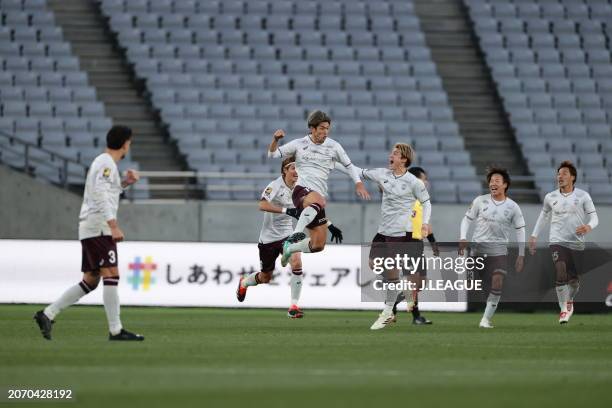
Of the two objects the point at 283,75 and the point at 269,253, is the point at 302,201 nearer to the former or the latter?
the point at 269,253

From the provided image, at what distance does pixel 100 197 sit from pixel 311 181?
3844 millimetres

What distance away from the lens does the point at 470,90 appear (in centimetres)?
3181

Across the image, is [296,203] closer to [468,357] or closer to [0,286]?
[468,357]

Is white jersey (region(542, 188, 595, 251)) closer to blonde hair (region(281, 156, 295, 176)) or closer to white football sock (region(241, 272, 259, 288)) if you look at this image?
blonde hair (region(281, 156, 295, 176))

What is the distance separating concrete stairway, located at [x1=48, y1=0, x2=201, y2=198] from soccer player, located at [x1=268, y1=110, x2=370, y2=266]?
11589 millimetres

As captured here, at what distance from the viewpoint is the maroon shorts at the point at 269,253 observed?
1570 centimetres

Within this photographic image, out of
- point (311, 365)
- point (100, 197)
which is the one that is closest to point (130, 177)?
point (100, 197)

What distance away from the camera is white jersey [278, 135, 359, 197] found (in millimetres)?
14023

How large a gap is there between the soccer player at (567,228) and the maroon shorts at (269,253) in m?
3.42

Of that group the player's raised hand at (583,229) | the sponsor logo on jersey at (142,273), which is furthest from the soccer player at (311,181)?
the sponsor logo on jersey at (142,273)

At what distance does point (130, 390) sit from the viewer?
295 inches

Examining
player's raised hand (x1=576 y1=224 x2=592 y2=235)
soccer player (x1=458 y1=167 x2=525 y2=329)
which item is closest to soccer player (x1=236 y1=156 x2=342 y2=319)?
soccer player (x1=458 y1=167 x2=525 y2=329)

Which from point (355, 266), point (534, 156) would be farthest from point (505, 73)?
point (355, 266)

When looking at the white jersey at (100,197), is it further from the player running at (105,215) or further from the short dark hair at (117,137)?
the short dark hair at (117,137)
